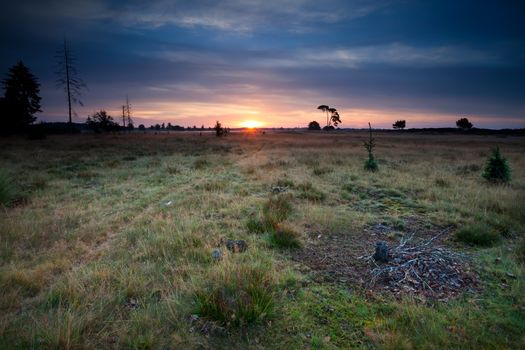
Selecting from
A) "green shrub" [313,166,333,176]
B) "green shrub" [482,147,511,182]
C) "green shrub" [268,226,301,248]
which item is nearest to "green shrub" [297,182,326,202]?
"green shrub" [268,226,301,248]

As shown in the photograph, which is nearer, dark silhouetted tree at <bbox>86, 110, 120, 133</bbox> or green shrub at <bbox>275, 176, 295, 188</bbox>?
green shrub at <bbox>275, 176, 295, 188</bbox>

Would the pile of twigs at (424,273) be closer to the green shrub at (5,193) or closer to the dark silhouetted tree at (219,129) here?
the green shrub at (5,193)

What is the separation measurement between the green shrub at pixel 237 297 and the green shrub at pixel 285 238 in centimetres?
165

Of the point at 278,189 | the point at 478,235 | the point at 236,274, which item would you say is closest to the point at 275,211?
the point at 278,189


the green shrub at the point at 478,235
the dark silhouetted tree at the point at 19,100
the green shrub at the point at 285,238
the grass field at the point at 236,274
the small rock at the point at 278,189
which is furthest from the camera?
the dark silhouetted tree at the point at 19,100

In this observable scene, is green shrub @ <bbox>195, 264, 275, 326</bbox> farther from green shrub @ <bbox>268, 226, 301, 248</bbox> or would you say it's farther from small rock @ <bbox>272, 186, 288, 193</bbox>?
small rock @ <bbox>272, 186, 288, 193</bbox>

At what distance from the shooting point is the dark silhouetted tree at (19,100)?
41094 millimetres

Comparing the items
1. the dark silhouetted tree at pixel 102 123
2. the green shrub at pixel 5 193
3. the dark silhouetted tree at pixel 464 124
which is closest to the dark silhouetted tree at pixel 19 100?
the dark silhouetted tree at pixel 102 123

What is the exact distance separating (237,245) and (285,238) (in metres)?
1.00

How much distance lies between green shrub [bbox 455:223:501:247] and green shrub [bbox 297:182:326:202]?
4173mm

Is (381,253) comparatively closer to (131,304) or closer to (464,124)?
(131,304)

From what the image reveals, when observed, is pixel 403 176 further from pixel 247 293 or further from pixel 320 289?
pixel 247 293

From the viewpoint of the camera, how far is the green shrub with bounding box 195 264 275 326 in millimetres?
3428

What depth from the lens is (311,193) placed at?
10.0m
